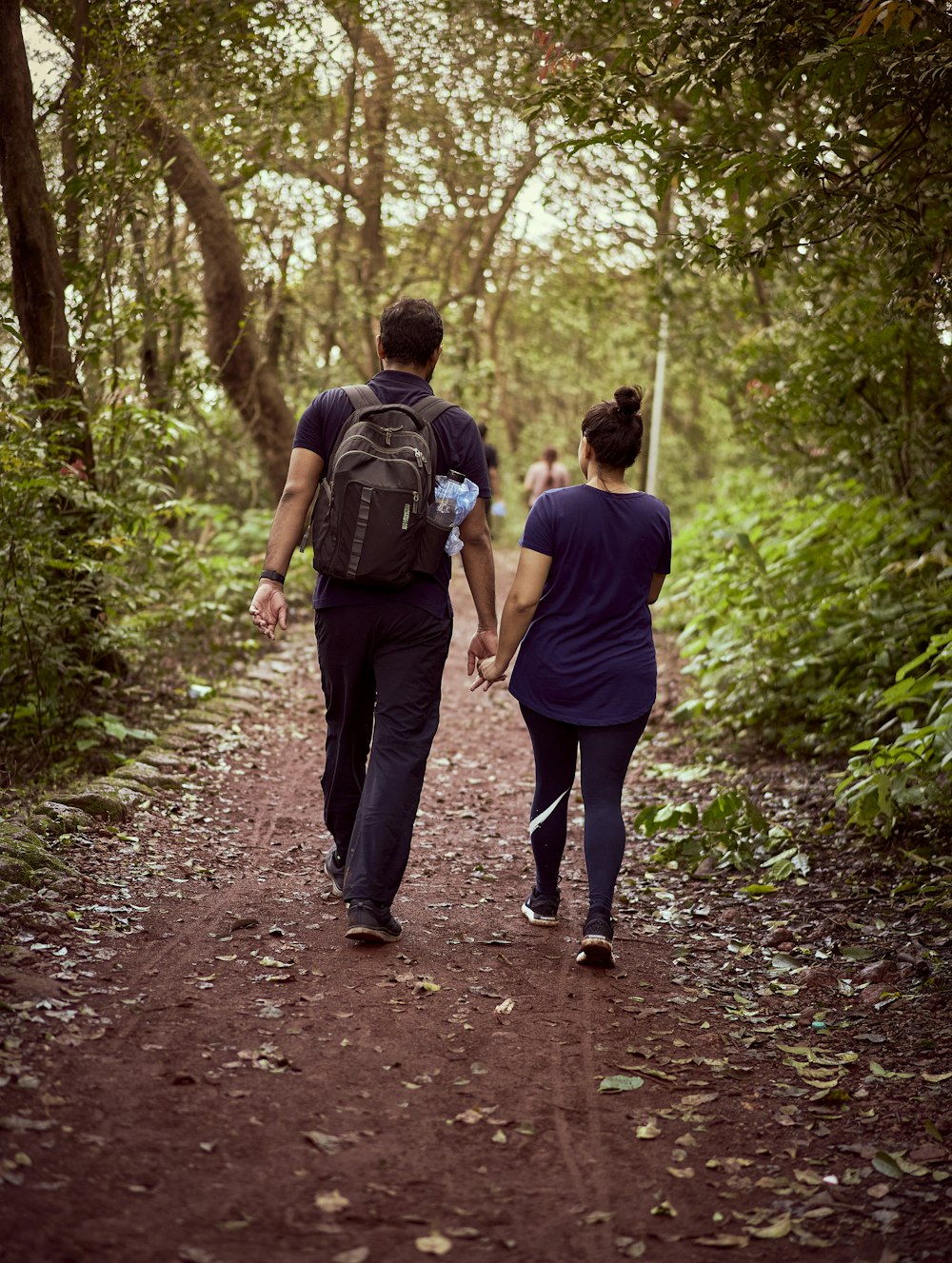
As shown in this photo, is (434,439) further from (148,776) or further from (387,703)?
(148,776)

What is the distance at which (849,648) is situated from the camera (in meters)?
8.15

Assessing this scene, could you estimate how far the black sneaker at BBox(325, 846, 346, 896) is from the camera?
5203 mm

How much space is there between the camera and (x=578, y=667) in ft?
15.5

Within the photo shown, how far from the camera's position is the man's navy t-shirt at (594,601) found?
4.71 m

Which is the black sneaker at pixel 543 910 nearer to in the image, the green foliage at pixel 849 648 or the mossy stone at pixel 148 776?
the green foliage at pixel 849 648

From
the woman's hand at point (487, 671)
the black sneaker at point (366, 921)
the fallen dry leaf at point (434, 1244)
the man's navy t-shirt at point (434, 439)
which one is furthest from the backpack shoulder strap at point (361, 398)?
the fallen dry leaf at point (434, 1244)

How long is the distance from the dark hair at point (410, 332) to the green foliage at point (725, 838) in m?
2.88

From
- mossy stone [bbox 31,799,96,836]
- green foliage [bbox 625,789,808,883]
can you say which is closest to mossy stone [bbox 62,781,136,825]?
mossy stone [bbox 31,799,96,836]

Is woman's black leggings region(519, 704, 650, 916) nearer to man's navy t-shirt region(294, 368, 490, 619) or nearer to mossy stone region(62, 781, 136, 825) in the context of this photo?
man's navy t-shirt region(294, 368, 490, 619)

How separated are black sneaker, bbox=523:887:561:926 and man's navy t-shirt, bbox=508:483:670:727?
936 mm

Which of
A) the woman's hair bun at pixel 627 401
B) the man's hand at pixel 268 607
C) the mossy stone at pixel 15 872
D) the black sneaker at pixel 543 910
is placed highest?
the woman's hair bun at pixel 627 401

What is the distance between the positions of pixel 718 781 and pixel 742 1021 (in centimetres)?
358

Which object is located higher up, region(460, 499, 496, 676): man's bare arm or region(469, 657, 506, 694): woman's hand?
region(460, 499, 496, 676): man's bare arm

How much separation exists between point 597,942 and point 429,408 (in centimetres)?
213
